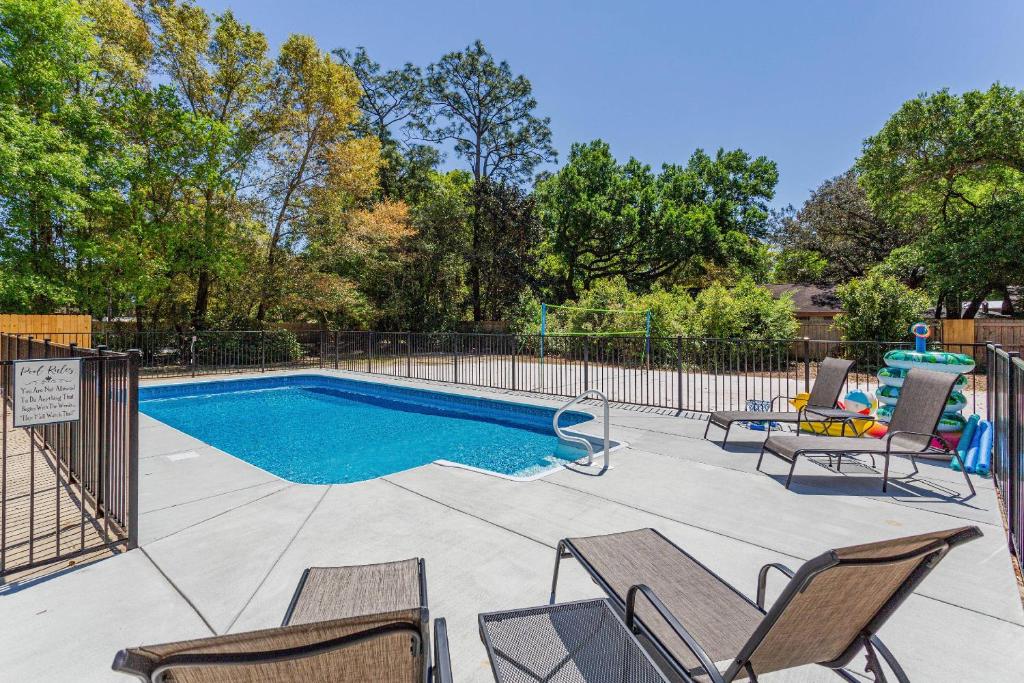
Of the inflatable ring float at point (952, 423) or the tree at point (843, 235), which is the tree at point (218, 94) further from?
the tree at point (843, 235)

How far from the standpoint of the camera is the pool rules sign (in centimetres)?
267

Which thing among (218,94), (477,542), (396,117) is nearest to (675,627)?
(477,542)

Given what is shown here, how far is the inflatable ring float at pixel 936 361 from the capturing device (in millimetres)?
5062

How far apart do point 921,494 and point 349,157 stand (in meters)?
17.1

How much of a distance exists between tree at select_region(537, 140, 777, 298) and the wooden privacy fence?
59.1 feet

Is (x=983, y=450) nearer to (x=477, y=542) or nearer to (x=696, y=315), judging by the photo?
(x=477, y=542)

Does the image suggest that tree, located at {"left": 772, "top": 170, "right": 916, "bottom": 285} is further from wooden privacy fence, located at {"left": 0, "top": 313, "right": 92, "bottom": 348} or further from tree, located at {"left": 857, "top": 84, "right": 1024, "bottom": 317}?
wooden privacy fence, located at {"left": 0, "top": 313, "right": 92, "bottom": 348}

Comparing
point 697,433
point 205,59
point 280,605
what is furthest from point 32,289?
point 697,433

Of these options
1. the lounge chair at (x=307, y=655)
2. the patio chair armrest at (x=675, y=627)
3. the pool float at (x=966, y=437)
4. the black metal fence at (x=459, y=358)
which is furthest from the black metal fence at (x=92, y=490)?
the black metal fence at (x=459, y=358)

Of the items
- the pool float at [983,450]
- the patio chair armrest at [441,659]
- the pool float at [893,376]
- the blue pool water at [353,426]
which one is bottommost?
the blue pool water at [353,426]

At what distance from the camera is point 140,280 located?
13.0 metres

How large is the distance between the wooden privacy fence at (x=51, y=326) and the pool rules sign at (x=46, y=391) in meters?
10.3

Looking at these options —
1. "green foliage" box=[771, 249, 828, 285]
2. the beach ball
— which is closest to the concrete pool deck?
the beach ball

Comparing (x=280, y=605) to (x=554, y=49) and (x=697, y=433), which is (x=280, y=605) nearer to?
(x=697, y=433)
